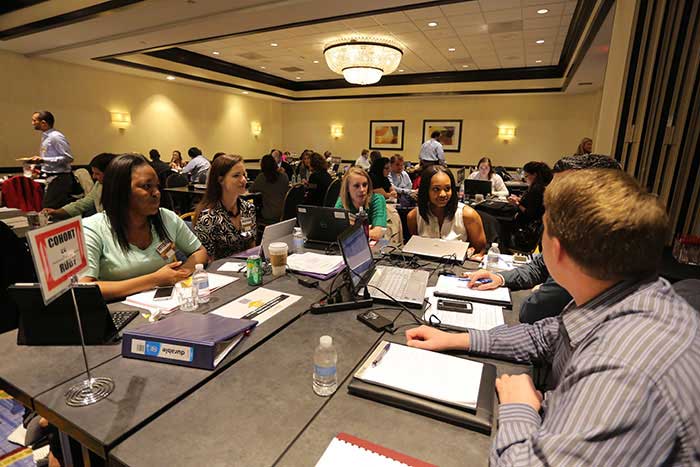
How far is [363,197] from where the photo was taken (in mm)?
3148

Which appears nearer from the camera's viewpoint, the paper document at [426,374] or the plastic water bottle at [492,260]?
the paper document at [426,374]

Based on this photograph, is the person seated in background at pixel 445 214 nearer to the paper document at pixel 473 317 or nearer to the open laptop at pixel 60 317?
the paper document at pixel 473 317

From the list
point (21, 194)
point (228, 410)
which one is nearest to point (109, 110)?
point (21, 194)

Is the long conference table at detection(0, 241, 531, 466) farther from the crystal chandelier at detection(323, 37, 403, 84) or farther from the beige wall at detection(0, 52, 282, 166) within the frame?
the beige wall at detection(0, 52, 282, 166)

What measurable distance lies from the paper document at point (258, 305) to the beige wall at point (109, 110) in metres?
7.22

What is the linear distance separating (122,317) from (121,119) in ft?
26.0

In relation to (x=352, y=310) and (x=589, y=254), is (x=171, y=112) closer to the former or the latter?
(x=352, y=310)

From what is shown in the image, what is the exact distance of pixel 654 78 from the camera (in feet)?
8.01

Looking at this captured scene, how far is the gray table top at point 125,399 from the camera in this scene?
916 millimetres

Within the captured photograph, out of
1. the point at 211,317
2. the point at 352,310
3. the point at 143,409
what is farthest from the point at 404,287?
the point at 143,409

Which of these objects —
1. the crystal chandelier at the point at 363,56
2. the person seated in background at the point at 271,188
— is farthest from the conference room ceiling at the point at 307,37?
the person seated in background at the point at 271,188

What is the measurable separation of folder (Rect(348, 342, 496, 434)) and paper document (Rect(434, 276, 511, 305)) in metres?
0.57

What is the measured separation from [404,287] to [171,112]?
9.05 metres

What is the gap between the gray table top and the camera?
0.92 m
